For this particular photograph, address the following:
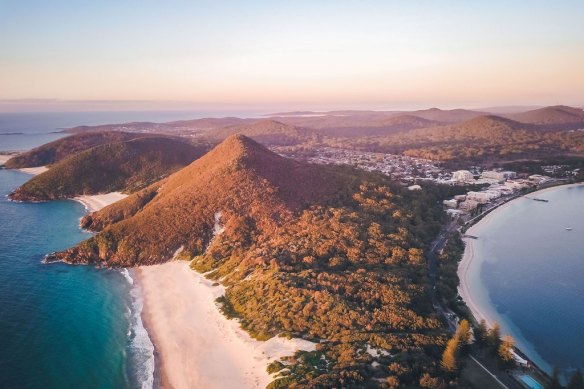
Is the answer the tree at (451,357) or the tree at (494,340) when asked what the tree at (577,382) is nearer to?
the tree at (494,340)

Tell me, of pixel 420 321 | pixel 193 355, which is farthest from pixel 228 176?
pixel 420 321

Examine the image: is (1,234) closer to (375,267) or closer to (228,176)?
(228,176)

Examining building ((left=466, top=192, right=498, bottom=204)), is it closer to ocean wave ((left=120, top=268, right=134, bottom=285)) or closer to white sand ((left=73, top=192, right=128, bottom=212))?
ocean wave ((left=120, top=268, right=134, bottom=285))

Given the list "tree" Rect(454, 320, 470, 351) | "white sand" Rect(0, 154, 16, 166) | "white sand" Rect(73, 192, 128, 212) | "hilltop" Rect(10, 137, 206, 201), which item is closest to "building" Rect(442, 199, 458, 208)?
"tree" Rect(454, 320, 470, 351)

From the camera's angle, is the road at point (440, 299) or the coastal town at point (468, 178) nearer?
the road at point (440, 299)

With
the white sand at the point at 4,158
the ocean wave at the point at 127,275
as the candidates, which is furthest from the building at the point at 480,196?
the white sand at the point at 4,158

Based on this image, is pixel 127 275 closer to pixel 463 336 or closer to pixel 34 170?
pixel 463 336
